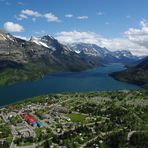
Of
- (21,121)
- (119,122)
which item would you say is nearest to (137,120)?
(119,122)

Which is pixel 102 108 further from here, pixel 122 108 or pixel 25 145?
pixel 25 145

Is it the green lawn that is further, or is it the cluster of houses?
the green lawn

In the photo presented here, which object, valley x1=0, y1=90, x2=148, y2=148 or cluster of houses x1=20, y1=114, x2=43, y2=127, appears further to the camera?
cluster of houses x1=20, y1=114, x2=43, y2=127

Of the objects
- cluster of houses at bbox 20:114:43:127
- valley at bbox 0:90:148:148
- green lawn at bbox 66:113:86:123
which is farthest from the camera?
green lawn at bbox 66:113:86:123

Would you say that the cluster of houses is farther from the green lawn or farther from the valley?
the green lawn

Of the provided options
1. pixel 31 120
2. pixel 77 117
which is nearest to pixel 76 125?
pixel 77 117

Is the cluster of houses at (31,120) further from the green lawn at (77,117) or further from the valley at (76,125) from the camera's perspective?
the green lawn at (77,117)

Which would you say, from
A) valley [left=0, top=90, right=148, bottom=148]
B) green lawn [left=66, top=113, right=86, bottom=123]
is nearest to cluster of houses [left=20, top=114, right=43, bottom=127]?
valley [left=0, top=90, right=148, bottom=148]

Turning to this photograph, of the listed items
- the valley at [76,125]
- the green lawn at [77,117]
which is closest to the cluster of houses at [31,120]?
the valley at [76,125]

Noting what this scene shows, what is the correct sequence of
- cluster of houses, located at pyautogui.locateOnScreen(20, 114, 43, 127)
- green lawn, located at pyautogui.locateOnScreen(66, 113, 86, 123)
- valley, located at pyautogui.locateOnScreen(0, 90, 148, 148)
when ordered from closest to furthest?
1. valley, located at pyautogui.locateOnScreen(0, 90, 148, 148)
2. cluster of houses, located at pyautogui.locateOnScreen(20, 114, 43, 127)
3. green lawn, located at pyautogui.locateOnScreen(66, 113, 86, 123)

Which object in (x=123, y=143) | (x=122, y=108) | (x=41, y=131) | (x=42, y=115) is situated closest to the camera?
(x=123, y=143)

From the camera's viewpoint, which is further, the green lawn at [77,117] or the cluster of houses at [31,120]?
the green lawn at [77,117]
